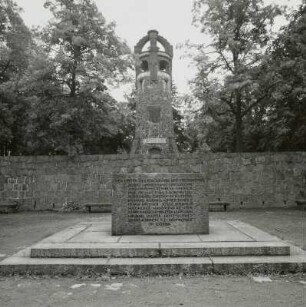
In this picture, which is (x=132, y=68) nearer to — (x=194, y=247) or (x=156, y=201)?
(x=156, y=201)

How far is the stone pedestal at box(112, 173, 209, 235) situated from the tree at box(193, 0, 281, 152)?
33.6ft

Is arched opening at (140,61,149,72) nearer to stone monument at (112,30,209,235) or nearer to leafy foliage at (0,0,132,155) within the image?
leafy foliage at (0,0,132,155)

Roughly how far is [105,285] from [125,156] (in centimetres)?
1155

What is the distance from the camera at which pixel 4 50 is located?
60.3ft

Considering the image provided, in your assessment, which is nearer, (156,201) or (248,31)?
(156,201)

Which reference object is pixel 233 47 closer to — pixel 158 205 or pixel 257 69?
pixel 257 69

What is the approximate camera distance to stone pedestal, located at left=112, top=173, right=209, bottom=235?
7.19 m

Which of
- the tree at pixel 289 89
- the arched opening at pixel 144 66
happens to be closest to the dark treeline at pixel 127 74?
the tree at pixel 289 89

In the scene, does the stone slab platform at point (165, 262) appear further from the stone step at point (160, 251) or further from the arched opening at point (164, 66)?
the arched opening at point (164, 66)

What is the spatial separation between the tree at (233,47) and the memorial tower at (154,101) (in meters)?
8.52

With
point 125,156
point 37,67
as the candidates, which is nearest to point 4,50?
point 37,67

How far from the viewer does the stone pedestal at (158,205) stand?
719 centimetres

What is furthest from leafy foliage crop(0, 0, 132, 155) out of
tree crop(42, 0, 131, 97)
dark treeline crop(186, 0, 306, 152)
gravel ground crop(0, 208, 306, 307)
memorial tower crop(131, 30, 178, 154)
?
gravel ground crop(0, 208, 306, 307)

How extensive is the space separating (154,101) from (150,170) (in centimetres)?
1221
